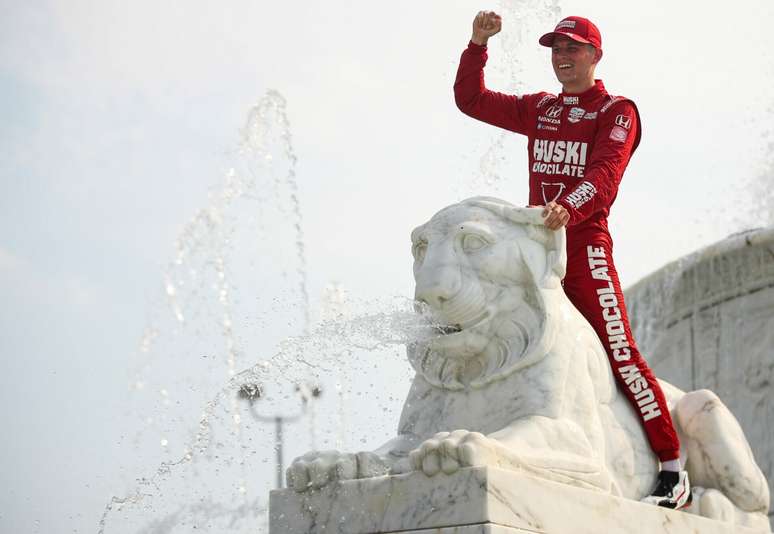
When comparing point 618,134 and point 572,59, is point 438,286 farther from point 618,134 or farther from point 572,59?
point 572,59

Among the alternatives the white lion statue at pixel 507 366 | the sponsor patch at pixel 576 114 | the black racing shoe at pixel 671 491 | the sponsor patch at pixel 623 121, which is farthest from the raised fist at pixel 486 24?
the black racing shoe at pixel 671 491

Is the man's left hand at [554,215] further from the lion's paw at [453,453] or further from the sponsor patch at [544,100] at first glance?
the lion's paw at [453,453]

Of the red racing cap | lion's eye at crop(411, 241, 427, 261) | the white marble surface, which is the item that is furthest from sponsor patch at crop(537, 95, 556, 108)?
the white marble surface

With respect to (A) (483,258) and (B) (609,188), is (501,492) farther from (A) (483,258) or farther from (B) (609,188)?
(B) (609,188)

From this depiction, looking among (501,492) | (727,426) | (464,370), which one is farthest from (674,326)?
(501,492)

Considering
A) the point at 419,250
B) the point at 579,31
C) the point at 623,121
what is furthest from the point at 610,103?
the point at 419,250

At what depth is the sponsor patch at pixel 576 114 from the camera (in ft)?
21.5

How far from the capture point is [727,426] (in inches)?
256

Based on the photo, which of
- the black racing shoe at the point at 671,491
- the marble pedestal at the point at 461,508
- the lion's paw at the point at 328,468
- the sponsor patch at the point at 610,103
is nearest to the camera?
the marble pedestal at the point at 461,508

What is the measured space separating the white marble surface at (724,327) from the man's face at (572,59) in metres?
4.78

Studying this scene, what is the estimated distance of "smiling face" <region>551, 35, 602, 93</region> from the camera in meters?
6.55

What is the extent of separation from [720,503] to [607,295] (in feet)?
3.45

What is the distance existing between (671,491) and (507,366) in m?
0.96

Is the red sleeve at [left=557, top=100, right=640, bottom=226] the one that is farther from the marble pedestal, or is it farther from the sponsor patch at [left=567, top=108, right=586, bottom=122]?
the marble pedestal
